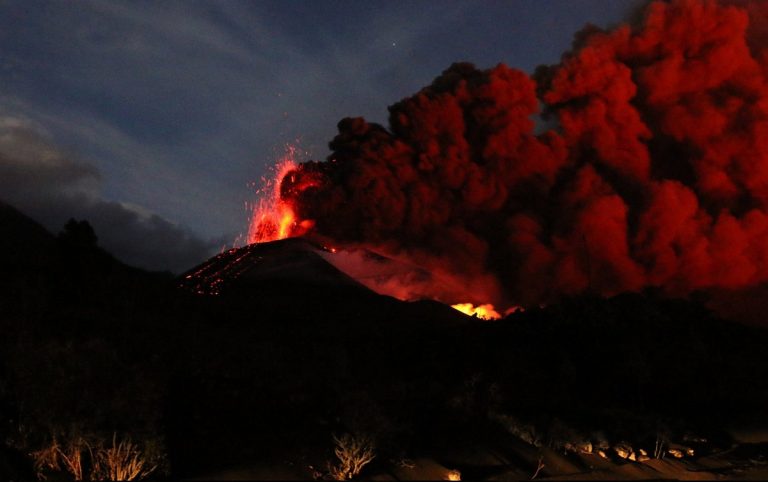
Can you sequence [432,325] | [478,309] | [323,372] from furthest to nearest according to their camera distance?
[478,309], [432,325], [323,372]

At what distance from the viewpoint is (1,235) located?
4319 cm

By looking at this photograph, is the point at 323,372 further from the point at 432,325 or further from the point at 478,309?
the point at 478,309

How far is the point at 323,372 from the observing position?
17.3 meters

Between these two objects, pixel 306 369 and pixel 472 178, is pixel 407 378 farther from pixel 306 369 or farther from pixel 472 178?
pixel 472 178

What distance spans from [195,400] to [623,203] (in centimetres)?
4173

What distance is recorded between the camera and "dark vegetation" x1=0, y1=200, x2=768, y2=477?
10547mm

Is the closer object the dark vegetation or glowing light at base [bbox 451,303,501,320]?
the dark vegetation

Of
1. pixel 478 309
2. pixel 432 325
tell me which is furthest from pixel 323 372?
pixel 478 309

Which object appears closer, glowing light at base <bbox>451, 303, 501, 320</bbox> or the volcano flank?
the volcano flank

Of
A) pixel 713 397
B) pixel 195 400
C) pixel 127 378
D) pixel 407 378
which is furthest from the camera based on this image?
pixel 407 378

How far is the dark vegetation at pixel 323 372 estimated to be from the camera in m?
10.5

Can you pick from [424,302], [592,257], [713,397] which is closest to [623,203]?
[592,257]

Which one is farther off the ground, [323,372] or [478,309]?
[478,309]

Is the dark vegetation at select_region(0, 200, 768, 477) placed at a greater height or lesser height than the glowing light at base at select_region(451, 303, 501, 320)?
lesser
